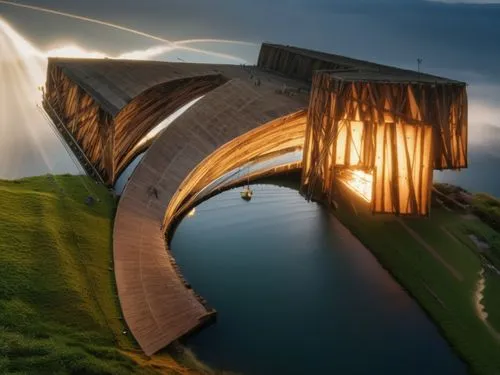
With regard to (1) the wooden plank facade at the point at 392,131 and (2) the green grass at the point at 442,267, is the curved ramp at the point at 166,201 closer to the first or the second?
(1) the wooden plank facade at the point at 392,131

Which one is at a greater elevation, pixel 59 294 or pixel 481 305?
pixel 59 294

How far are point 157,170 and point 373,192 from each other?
1771cm

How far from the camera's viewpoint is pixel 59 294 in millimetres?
25453

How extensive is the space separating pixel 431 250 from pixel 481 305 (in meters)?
6.50

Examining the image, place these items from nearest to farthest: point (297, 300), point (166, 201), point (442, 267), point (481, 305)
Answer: point (481, 305)
point (297, 300)
point (442, 267)
point (166, 201)

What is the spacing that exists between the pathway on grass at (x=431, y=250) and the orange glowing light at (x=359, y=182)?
477cm

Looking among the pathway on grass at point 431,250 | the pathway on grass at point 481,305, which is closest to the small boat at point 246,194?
the pathway on grass at point 431,250

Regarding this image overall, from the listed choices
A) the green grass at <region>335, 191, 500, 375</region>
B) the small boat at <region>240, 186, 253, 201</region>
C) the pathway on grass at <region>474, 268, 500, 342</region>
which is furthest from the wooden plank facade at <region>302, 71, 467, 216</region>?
the pathway on grass at <region>474, 268, 500, 342</region>

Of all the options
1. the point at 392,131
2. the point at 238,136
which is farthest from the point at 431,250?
the point at 238,136

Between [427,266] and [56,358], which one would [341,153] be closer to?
[427,266]

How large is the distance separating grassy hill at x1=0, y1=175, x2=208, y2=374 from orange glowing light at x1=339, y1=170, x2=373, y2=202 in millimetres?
22819

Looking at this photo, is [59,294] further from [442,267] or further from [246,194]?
[246,194]

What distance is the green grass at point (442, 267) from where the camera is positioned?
28.7 m

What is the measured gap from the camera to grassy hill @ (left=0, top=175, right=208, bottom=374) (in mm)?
21266
